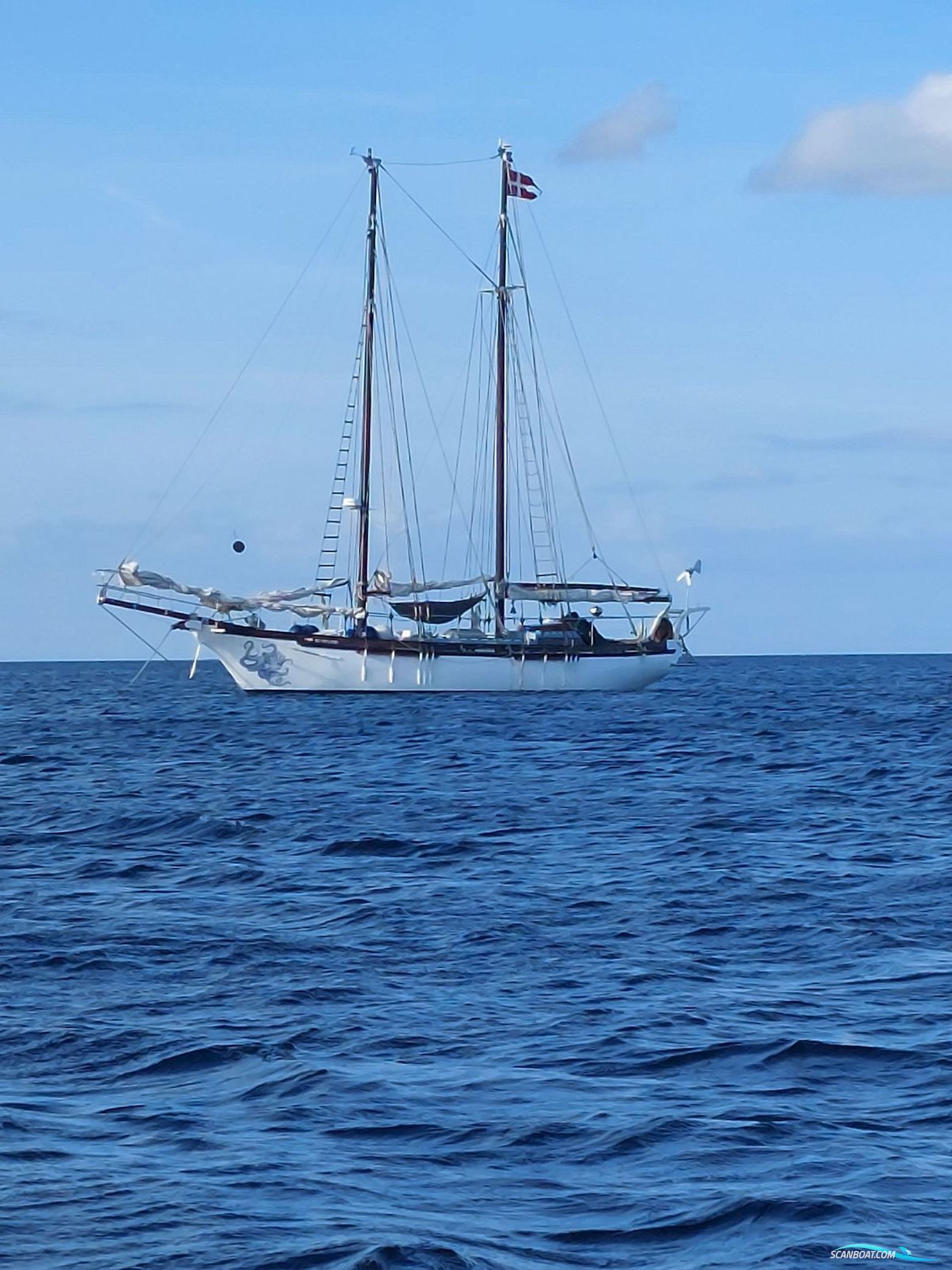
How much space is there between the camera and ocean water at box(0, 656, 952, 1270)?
9.18m

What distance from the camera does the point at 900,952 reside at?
1673 cm

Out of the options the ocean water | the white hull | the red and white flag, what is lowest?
the ocean water

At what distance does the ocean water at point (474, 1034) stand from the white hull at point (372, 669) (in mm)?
44332

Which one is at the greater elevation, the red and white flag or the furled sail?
the red and white flag

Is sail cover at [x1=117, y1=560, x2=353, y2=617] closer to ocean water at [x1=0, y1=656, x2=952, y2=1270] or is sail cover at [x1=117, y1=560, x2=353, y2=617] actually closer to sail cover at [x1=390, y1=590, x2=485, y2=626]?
sail cover at [x1=390, y1=590, x2=485, y2=626]

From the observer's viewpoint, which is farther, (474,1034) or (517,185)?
(517,185)

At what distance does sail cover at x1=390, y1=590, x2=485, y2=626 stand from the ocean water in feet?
146

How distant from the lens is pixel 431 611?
255ft

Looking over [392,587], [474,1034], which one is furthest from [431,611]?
[474,1034]

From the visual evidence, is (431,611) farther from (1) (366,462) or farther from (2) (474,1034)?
(2) (474,1034)

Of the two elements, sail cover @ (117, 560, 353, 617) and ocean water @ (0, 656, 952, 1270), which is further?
sail cover @ (117, 560, 353, 617)

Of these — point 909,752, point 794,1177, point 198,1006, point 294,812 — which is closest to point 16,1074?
point 198,1006

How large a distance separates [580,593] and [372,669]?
1098 cm

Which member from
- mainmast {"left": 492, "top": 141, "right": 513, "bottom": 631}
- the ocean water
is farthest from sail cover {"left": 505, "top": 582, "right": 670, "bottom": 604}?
the ocean water
